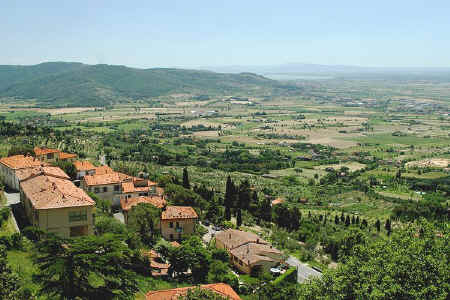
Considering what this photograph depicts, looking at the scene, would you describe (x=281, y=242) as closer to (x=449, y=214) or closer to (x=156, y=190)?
(x=156, y=190)

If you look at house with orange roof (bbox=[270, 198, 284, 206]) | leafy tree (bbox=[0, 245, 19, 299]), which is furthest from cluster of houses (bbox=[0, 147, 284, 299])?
house with orange roof (bbox=[270, 198, 284, 206])

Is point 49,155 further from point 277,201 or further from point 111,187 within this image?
point 277,201

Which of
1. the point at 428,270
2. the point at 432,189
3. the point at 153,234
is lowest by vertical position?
the point at 432,189

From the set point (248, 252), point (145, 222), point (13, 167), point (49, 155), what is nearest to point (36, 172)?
point (13, 167)

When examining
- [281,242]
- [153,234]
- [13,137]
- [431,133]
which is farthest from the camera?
[431,133]

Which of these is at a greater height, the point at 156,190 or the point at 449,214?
the point at 156,190

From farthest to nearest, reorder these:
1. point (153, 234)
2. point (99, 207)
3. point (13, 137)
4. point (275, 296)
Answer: point (13, 137)
point (99, 207)
point (153, 234)
point (275, 296)

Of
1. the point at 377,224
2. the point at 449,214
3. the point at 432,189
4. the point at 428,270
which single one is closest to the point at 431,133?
the point at 432,189
